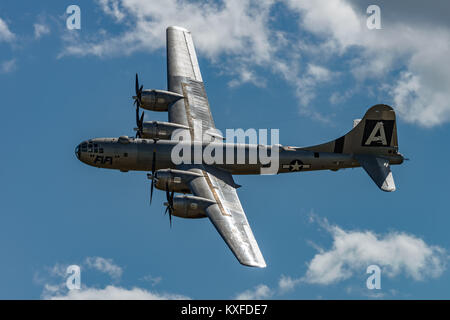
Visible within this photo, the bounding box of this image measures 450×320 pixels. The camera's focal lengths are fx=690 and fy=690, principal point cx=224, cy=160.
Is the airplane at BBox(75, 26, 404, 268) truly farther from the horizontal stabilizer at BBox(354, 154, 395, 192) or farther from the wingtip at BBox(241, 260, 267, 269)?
the wingtip at BBox(241, 260, 267, 269)

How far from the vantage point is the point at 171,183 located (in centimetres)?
5194

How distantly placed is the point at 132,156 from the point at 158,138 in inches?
122

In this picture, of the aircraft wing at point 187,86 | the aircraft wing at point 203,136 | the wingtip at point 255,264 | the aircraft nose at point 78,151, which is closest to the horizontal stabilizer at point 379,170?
the aircraft wing at point 203,136

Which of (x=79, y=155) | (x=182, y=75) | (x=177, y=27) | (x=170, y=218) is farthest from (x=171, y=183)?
(x=177, y=27)

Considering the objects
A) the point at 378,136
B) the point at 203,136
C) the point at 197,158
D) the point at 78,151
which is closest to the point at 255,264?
the point at 197,158

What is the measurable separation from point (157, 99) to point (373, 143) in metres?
19.0

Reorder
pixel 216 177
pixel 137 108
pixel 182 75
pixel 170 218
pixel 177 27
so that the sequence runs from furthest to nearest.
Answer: pixel 177 27
pixel 182 75
pixel 137 108
pixel 216 177
pixel 170 218

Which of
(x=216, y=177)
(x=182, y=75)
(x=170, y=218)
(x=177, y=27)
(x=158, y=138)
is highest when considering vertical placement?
(x=177, y=27)

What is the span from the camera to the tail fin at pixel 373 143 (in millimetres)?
56219

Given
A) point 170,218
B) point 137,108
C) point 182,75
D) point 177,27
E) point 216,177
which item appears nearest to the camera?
point 170,218

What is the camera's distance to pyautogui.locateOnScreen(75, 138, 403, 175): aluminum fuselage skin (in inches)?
2185

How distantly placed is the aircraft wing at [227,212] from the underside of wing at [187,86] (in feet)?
14.3

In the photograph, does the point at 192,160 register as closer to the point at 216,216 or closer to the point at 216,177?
the point at 216,177

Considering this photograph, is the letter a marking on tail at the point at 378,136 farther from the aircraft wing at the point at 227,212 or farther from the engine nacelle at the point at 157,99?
the engine nacelle at the point at 157,99
